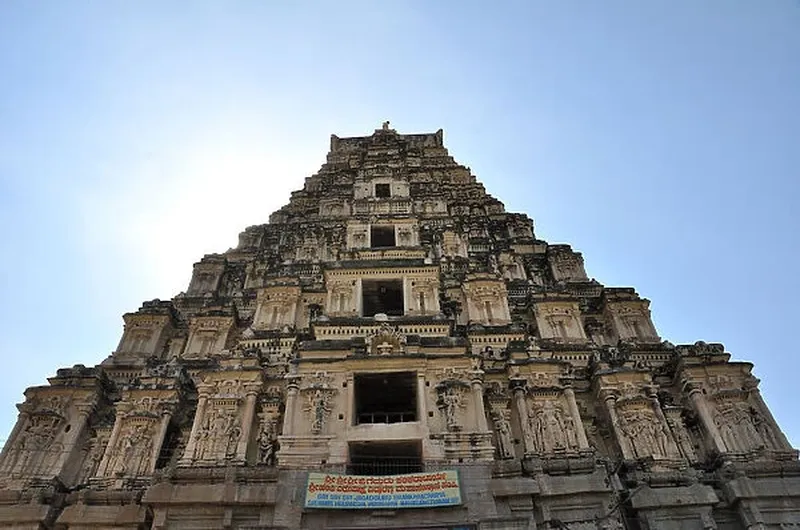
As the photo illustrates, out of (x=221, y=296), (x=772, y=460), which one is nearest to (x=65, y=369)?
(x=221, y=296)

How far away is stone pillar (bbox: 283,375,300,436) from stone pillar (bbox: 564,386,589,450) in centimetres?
832

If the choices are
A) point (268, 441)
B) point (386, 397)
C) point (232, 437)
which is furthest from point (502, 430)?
point (232, 437)

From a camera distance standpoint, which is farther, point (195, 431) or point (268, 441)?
point (268, 441)

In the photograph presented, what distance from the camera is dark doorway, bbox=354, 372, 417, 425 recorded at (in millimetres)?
18594

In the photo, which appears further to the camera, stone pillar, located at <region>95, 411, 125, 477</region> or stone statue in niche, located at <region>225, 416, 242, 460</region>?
stone pillar, located at <region>95, 411, 125, 477</region>

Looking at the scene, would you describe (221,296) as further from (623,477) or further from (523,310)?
(623,477)

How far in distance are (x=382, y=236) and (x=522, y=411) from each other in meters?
10.9

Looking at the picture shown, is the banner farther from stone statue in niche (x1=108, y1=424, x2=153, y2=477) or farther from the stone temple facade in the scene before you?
stone statue in niche (x1=108, y1=424, x2=153, y2=477)

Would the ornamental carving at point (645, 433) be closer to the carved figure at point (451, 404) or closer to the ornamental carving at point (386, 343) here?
the carved figure at point (451, 404)

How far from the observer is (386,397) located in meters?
19.6

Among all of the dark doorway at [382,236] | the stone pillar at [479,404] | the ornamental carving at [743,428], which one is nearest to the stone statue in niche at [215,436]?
the stone pillar at [479,404]

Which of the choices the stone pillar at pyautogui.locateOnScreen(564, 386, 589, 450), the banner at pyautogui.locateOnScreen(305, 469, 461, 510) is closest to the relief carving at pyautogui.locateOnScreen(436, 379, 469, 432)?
the banner at pyautogui.locateOnScreen(305, 469, 461, 510)

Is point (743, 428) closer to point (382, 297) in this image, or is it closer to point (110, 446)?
point (382, 297)

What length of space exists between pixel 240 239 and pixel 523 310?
571 inches
